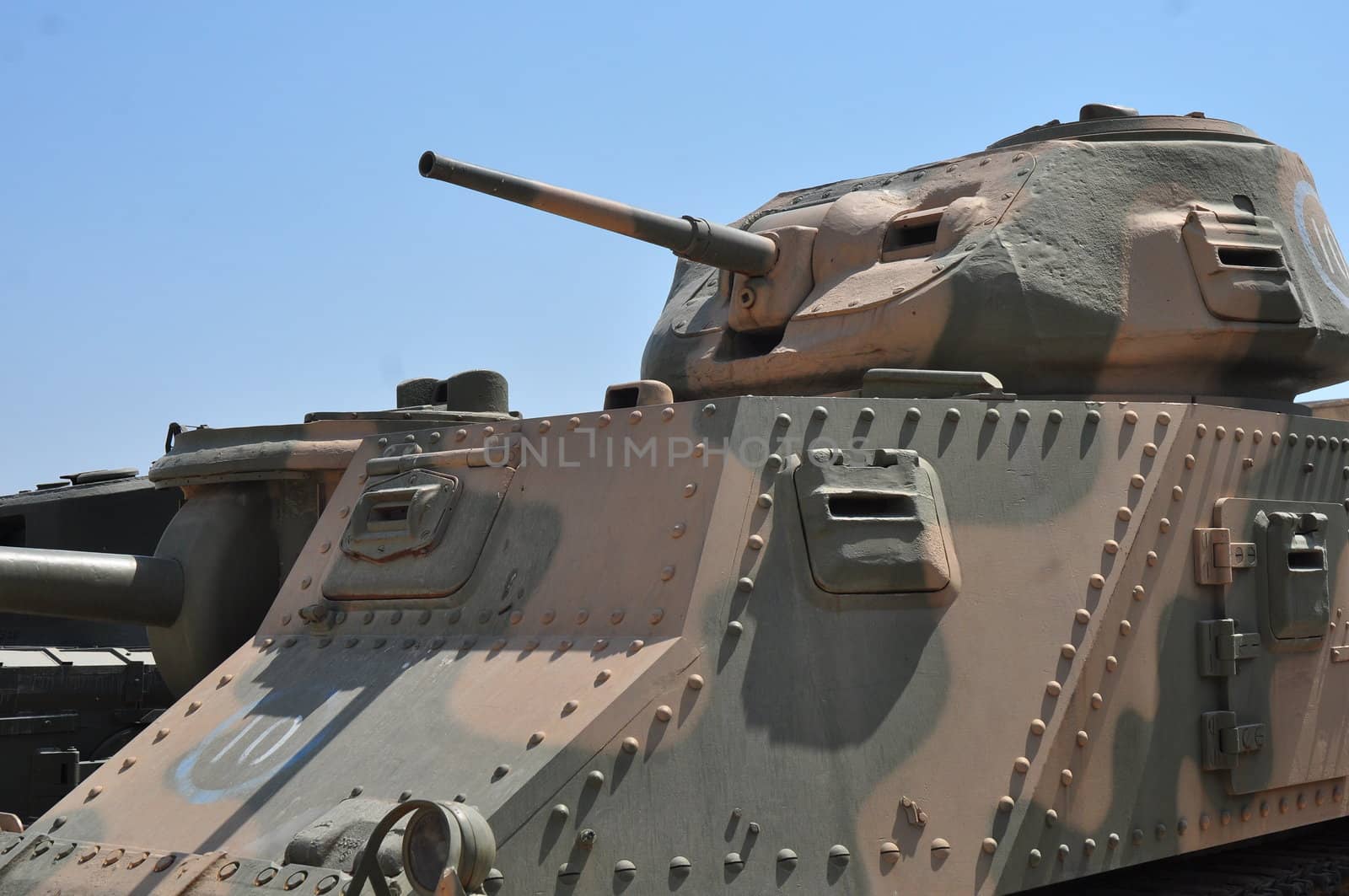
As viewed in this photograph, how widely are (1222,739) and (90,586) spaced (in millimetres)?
4258

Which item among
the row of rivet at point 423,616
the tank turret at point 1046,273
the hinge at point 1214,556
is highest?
the tank turret at point 1046,273

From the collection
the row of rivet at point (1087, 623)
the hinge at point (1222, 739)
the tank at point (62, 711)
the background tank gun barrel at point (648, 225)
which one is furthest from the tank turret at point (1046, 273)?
the tank at point (62, 711)

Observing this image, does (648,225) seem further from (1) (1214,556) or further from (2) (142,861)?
(2) (142,861)

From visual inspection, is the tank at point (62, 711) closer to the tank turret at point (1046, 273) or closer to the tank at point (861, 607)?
the tank at point (861, 607)

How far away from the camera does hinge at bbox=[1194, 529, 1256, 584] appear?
18.2 feet

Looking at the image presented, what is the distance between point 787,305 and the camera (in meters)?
6.67

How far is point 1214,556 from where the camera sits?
5598 mm

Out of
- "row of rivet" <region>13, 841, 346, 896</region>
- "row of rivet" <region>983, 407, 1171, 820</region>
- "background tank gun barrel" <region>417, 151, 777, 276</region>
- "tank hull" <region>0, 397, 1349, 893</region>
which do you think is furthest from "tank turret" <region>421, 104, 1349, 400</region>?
"row of rivet" <region>13, 841, 346, 896</region>

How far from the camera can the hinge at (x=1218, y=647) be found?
18.1 ft

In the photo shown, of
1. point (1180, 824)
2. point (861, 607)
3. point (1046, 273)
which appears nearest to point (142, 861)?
point (861, 607)

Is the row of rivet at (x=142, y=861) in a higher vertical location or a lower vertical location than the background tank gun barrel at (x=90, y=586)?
lower

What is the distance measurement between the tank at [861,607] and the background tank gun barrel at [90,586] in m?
0.99

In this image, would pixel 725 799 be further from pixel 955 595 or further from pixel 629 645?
pixel 955 595

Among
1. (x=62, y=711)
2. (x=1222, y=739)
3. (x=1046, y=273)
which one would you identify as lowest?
(x=1222, y=739)
